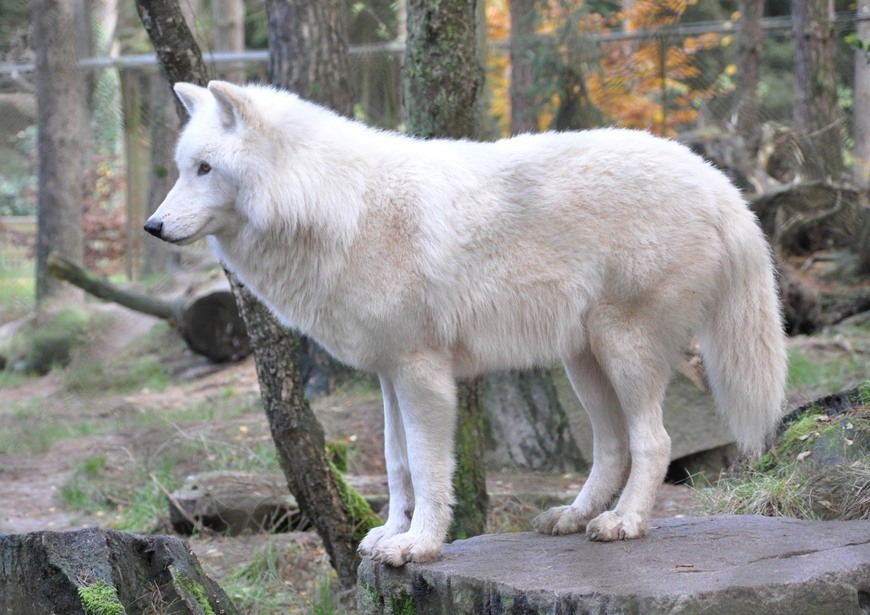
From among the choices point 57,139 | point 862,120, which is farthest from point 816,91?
point 57,139

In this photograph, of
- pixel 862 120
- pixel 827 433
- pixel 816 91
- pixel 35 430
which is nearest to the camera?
pixel 827 433

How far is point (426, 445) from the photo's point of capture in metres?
3.38

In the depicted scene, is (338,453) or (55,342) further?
(55,342)

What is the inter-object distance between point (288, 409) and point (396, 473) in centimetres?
102

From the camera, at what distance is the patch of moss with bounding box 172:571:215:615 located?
3.29m

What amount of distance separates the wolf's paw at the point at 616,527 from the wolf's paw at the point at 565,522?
25 centimetres

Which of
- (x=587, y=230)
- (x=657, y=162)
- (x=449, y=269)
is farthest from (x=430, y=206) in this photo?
(x=657, y=162)

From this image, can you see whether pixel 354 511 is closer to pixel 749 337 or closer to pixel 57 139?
pixel 749 337

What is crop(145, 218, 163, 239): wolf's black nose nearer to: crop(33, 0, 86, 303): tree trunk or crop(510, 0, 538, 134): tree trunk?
crop(510, 0, 538, 134): tree trunk

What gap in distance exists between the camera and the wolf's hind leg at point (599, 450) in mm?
3699

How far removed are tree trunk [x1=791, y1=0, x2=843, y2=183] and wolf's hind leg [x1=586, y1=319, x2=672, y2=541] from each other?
22.4ft

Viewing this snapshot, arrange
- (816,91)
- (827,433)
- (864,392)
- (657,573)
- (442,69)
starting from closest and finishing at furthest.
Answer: (657,573) → (827,433) → (864,392) → (442,69) → (816,91)

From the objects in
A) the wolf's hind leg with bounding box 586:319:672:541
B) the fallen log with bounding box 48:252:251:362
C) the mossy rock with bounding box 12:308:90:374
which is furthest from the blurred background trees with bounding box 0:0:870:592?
the wolf's hind leg with bounding box 586:319:672:541

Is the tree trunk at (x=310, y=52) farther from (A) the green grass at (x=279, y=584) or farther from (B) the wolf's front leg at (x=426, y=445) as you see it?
(B) the wolf's front leg at (x=426, y=445)
